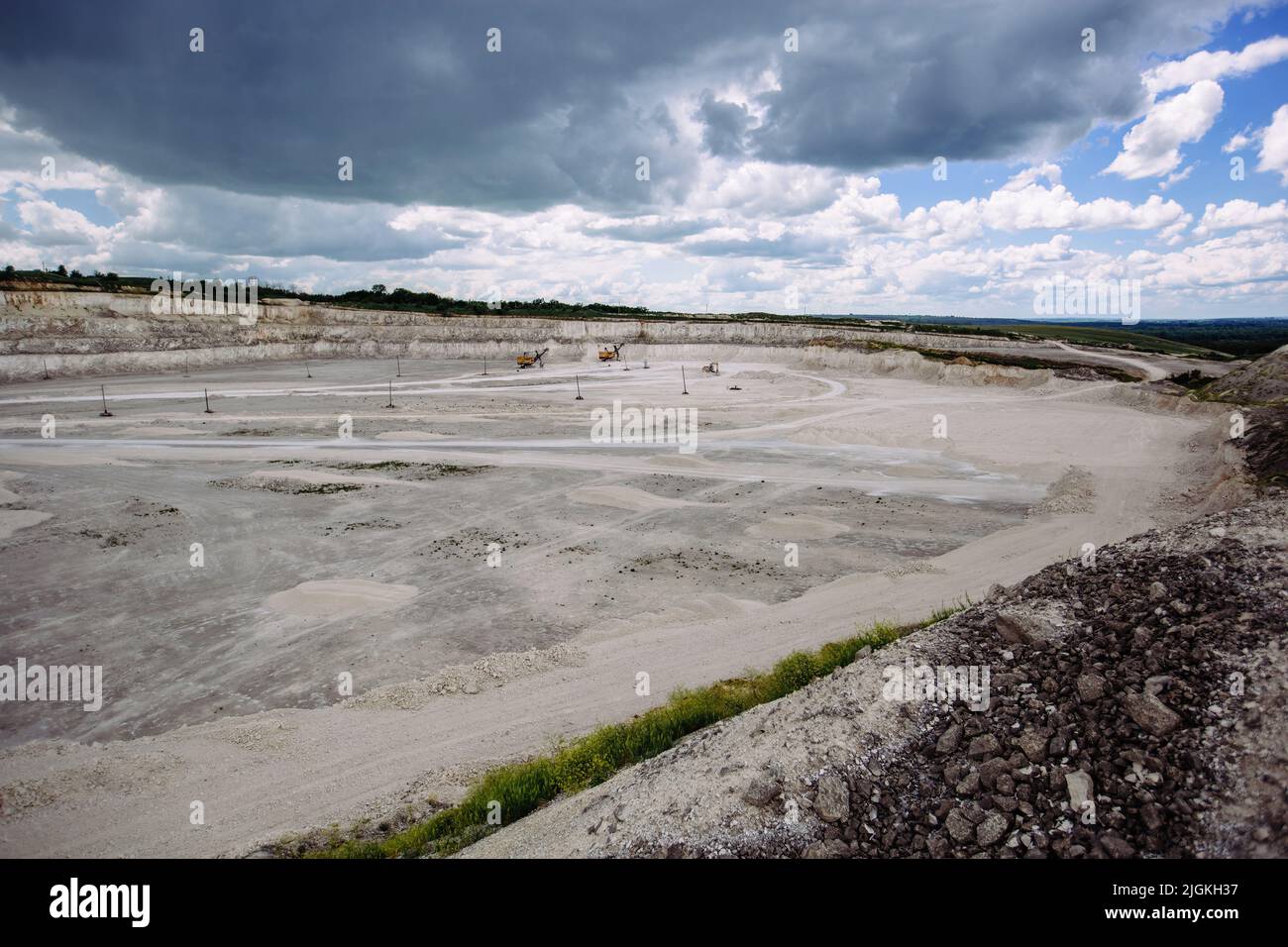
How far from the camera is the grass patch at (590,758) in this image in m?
8.06

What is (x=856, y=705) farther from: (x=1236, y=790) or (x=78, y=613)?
(x=78, y=613)

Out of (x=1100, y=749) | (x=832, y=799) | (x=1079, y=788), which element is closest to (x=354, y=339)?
(x=832, y=799)

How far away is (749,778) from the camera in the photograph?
701cm

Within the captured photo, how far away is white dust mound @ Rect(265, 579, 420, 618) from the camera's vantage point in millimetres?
16766

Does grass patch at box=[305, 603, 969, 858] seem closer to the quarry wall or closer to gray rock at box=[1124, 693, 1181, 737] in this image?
gray rock at box=[1124, 693, 1181, 737]

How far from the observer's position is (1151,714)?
630 centimetres

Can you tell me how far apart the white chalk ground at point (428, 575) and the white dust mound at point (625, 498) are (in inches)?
6.4

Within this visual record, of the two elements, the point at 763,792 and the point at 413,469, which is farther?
the point at 413,469

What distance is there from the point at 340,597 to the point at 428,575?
2.48 meters

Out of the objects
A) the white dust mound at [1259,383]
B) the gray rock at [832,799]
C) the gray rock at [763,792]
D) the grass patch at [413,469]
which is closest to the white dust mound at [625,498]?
the grass patch at [413,469]

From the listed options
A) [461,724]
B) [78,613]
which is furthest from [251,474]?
[461,724]

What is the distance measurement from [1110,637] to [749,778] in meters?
4.45

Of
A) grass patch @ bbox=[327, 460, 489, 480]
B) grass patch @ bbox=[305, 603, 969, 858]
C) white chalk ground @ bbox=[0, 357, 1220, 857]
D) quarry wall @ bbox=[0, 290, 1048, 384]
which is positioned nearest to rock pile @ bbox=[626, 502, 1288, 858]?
grass patch @ bbox=[305, 603, 969, 858]

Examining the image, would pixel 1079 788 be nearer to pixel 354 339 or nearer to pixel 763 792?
pixel 763 792
